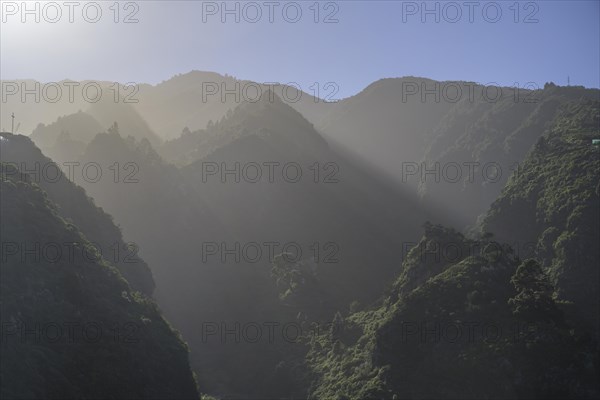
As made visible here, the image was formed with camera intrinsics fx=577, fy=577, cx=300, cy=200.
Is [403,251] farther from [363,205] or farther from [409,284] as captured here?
[409,284]

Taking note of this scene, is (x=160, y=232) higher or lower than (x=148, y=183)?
lower

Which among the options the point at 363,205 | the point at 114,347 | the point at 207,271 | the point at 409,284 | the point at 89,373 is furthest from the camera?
the point at 363,205

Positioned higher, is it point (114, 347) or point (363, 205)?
point (363, 205)

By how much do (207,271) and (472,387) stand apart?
7210cm

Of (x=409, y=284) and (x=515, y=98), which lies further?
(x=515, y=98)

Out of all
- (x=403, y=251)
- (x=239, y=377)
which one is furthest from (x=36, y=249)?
(x=403, y=251)

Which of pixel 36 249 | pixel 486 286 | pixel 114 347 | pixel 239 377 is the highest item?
pixel 36 249

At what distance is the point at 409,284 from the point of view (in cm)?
7819

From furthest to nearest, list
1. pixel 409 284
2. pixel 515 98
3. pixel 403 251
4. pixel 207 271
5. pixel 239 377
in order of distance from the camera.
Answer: pixel 515 98 → pixel 403 251 → pixel 207 271 → pixel 239 377 → pixel 409 284

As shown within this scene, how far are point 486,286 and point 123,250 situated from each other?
58.0 m

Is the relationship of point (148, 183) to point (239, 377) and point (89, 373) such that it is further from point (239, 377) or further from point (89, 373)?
point (89, 373)

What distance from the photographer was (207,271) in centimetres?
12144

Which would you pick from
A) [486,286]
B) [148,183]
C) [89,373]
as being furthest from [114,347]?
[148,183]

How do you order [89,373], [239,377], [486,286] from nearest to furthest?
[89,373], [486,286], [239,377]
